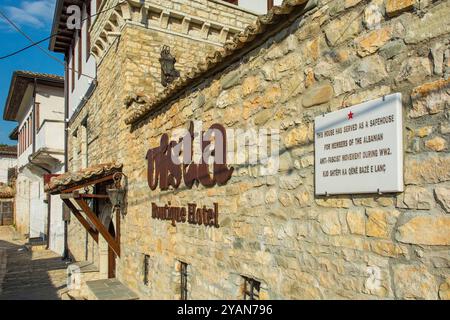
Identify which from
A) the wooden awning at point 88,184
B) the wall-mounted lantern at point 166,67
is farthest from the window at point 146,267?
the wall-mounted lantern at point 166,67

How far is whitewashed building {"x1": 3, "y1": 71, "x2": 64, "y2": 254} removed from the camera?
14.3m

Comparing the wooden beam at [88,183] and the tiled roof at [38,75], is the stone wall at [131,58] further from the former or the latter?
the tiled roof at [38,75]

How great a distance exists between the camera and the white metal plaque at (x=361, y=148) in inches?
83.8

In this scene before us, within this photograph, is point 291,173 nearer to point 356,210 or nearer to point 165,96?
point 356,210

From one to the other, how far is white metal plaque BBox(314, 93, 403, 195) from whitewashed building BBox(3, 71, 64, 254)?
11368 millimetres

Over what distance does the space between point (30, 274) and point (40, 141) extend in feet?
18.5

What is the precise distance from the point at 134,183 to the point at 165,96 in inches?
75.1

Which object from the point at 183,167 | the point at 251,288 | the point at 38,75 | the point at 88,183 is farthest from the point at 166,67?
the point at 38,75

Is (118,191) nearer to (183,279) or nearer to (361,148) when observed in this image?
(183,279)

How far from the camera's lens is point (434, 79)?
1989 millimetres

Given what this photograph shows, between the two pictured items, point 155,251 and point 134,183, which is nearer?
point 155,251

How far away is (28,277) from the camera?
35.6 ft

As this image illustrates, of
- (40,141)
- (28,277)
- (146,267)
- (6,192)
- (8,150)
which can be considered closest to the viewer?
(146,267)
